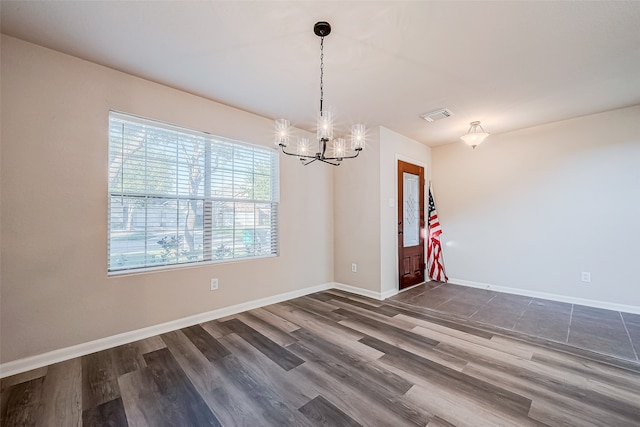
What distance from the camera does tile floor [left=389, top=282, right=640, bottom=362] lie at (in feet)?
8.30

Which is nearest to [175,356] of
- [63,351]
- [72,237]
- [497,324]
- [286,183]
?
[63,351]

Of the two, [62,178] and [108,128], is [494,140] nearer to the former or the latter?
[108,128]

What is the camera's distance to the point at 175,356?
7.51 feet

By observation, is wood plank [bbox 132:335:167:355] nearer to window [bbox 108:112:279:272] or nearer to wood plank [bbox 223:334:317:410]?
wood plank [bbox 223:334:317:410]

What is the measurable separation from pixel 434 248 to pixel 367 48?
12.8 ft

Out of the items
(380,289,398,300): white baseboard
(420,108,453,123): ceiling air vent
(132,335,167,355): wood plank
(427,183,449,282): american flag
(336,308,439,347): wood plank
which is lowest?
(336,308,439,347): wood plank

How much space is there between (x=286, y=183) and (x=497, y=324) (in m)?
3.21

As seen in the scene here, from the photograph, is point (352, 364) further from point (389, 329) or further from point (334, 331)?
point (389, 329)

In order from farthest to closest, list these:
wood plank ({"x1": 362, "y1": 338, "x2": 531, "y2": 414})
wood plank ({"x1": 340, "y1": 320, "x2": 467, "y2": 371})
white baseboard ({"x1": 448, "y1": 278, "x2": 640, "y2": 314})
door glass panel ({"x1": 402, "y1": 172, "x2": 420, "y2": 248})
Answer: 1. door glass panel ({"x1": 402, "y1": 172, "x2": 420, "y2": 248})
2. white baseboard ({"x1": 448, "y1": 278, "x2": 640, "y2": 314})
3. wood plank ({"x1": 340, "y1": 320, "x2": 467, "y2": 371})
4. wood plank ({"x1": 362, "y1": 338, "x2": 531, "y2": 414})

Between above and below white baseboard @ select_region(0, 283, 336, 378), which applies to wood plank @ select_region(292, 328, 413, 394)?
below

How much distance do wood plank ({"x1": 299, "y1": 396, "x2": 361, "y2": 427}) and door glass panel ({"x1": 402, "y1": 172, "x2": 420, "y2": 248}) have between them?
3214mm

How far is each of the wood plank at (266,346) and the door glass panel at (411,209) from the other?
9.41 ft

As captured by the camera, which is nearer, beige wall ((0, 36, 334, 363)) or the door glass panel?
beige wall ((0, 36, 334, 363))

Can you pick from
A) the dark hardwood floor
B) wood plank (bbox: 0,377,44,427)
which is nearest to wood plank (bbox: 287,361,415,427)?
the dark hardwood floor
